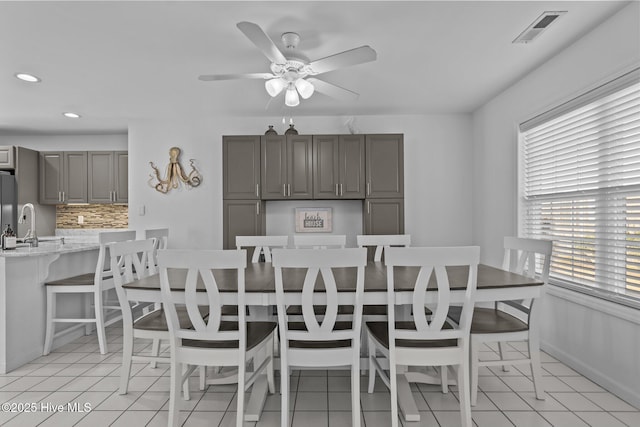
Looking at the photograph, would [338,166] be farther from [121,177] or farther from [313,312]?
[121,177]

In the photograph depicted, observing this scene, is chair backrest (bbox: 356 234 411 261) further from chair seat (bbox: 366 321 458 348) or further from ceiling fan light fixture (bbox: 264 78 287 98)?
ceiling fan light fixture (bbox: 264 78 287 98)

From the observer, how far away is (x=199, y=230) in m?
4.68

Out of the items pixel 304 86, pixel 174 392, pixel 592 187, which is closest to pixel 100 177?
pixel 304 86

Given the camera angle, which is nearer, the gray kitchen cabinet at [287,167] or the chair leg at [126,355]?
the chair leg at [126,355]

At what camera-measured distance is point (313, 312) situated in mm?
1806

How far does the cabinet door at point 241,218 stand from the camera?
4.29m

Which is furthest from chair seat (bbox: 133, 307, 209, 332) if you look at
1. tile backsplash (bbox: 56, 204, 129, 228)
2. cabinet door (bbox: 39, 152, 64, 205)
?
cabinet door (bbox: 39, 152, 64, 205)

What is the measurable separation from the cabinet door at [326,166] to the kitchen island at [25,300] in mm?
2528

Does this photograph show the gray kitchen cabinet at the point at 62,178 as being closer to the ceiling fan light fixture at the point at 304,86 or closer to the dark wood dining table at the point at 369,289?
the dark wood dining table at the point at 369,289

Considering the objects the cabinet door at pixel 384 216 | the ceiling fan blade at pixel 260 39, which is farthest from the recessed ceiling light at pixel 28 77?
the cabinet door at pixel 384 216

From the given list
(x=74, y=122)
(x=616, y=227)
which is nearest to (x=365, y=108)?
(x=616, y=227)

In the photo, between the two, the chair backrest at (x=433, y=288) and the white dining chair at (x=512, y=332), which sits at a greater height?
the chair backrest at (x=433, y=288)

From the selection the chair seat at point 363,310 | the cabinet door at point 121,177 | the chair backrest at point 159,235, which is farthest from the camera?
the cabinet door at point 121,177

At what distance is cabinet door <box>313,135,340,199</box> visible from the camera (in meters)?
4.27
